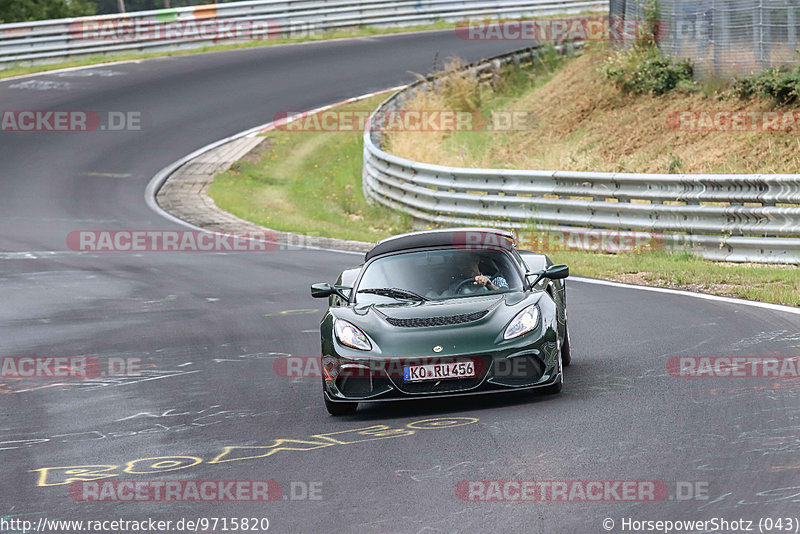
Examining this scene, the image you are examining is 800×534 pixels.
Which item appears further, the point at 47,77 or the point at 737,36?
the point at 47,77

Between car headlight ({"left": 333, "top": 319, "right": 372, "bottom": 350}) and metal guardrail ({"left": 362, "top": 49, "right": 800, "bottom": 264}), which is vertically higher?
car headlight ({"left": 333, "top": 319, "right": 372, "bottom": 350})

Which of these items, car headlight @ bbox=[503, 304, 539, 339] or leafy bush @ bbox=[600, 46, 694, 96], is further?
leafy bush @ bbox=[600, 46, 694, 96]

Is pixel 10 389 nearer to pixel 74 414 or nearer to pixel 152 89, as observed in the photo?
pixel 74 414

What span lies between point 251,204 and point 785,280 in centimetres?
1471

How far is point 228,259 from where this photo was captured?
19.0 metres

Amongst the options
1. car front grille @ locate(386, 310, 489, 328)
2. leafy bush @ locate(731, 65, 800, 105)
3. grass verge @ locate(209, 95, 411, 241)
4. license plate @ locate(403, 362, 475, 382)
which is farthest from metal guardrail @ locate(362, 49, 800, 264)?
license plate @ locate(403, 362, 475, 382)

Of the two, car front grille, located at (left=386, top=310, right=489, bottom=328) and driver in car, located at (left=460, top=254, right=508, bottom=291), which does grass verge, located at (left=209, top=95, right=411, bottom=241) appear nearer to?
driver in car, located at (left=460, top=254, right=508, bottom=291)

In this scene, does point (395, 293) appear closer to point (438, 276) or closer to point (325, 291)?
point (438, 276)

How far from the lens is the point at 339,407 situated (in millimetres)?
8219

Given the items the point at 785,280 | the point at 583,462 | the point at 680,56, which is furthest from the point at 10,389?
the point at 680,56

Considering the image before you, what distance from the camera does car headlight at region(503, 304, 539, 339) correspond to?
8172 millimetres

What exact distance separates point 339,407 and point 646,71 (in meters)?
17.3

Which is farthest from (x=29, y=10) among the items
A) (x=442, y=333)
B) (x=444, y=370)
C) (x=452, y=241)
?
(x=444, y=370)

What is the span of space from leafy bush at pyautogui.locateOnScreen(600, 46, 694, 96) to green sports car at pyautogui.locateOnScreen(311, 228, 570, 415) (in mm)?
14962
